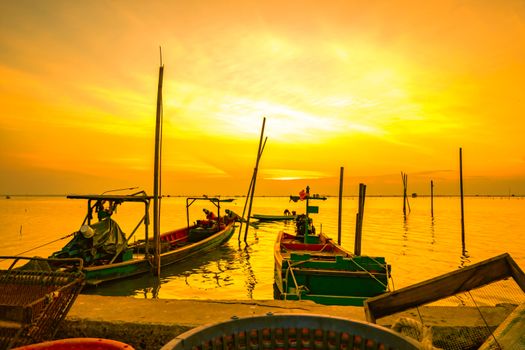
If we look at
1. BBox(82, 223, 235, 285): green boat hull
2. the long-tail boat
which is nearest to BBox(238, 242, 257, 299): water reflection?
BBox(82, 223, 235, 285): green boat hull

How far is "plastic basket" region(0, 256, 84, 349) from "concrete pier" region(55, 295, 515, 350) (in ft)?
2.49

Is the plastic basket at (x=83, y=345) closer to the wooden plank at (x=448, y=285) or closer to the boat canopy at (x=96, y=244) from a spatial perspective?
the wooden plank at (x=448, y=285)

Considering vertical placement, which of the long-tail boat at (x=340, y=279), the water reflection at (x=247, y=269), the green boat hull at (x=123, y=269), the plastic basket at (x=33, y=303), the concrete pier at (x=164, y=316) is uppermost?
the plastic basket at (x=33, y=303)

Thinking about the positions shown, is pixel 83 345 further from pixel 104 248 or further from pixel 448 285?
pixel 104 248

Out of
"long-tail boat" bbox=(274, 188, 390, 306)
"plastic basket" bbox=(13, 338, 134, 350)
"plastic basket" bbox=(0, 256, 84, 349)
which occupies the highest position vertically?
"plastic basket" bbox=(0, 256, 84, 349)

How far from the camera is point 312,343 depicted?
2.25 meters

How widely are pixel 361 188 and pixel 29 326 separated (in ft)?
61.7

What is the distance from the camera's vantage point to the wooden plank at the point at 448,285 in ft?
11.0

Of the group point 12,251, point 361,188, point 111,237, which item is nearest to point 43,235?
point 12,251

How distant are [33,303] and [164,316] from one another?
1587mm

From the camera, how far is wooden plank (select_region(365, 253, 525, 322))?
3.36 meters

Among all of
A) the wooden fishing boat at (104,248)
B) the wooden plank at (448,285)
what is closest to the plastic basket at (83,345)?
the wooden plank at (448,285)

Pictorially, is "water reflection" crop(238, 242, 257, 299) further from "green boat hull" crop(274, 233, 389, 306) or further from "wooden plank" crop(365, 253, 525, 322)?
"wooden plank" crop(365, 253, 525, 322)

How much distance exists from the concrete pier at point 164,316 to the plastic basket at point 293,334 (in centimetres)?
109
